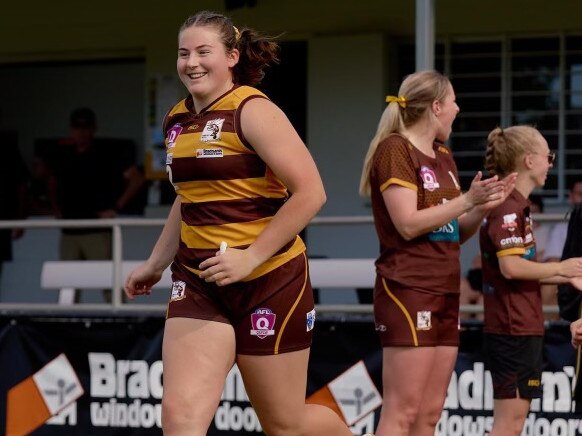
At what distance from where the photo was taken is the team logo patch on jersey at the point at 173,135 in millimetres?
5160

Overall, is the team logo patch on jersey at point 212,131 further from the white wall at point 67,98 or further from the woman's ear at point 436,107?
the white wall at point 67,98

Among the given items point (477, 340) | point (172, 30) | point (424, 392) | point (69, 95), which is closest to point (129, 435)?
point (477, 340)

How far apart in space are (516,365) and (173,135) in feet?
7.54

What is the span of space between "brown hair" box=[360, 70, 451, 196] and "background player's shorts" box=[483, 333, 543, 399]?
1090 mm

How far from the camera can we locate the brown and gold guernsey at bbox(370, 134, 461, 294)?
606 cm

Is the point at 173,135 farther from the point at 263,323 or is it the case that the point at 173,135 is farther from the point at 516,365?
the point at 516,365

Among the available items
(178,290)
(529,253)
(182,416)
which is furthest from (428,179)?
(182,416)

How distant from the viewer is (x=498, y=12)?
12000mm

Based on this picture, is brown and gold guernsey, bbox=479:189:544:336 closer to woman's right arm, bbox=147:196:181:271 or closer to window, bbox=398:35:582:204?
woman's right arm, bbox=147:196:181:271

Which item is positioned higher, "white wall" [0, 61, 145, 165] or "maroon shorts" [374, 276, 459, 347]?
"white wall" [0, 61, 145, 165]

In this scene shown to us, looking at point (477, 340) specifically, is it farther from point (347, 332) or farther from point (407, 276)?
point (407, 276)

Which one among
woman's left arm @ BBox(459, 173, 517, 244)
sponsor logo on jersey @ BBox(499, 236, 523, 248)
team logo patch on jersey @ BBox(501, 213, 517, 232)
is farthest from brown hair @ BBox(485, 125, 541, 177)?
woman's left arm @ BBox(459, 173, 517, 244)

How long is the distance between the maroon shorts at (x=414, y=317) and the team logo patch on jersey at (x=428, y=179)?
0.45 meters

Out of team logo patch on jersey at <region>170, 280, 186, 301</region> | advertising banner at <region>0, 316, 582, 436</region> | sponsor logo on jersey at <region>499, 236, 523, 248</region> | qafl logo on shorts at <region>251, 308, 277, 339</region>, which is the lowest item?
advertising banner at <region>0, 316, 582, 436</region>
